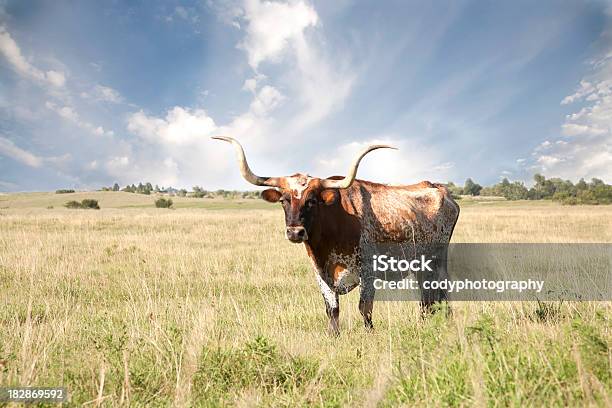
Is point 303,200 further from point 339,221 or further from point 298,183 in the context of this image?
point 339,221

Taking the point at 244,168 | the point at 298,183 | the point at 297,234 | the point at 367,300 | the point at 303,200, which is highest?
the point at 244,168

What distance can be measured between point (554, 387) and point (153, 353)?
3.56 meters

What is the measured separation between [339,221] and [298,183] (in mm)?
832

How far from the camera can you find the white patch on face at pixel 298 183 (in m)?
5.32

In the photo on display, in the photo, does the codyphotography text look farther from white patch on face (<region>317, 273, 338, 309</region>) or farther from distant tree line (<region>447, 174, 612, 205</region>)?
distant tree line (<region>447, 174, 612, 205</region>)

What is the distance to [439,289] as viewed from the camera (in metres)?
6.70

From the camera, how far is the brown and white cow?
530 centimetres

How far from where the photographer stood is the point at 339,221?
5.63 meters

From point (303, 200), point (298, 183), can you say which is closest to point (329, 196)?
point (303, 200)

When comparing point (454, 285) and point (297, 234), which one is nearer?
point (297, 234)

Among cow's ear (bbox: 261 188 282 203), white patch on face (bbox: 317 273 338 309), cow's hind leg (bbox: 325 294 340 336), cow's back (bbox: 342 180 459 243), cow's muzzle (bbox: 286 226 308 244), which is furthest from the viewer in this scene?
cow's back (bbox: 342 180 459 243)

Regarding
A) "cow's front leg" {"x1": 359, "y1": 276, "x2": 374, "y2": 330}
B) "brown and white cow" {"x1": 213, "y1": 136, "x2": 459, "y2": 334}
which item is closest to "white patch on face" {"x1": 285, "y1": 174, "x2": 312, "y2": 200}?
"brown and white cow" {"x1": 213, "y1": 136, "x2": 459, "y2": 334}

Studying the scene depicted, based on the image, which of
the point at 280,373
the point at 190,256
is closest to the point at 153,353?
the point at 280,373

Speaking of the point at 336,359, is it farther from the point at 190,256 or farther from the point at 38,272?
the point at 190,256
